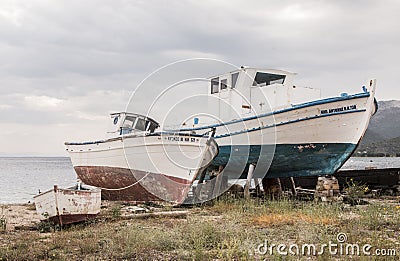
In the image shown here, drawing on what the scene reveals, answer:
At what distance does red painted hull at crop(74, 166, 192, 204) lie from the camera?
14.6 meters

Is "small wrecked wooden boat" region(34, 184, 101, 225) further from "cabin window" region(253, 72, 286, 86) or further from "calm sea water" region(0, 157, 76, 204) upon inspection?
"calm sea water" region(0, 157, 76, 204)

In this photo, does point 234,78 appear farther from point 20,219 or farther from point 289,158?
point 20,219

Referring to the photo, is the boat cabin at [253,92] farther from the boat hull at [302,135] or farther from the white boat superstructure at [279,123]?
the boat hull at [302,135]

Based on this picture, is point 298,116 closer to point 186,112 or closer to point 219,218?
point 186,112

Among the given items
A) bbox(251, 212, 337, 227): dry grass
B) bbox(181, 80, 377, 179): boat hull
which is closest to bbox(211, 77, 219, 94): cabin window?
bbox(181, 80, 377, 179): boat hull

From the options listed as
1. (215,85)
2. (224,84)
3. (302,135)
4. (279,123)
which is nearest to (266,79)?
(224,84)

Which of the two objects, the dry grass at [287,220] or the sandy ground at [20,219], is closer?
the dry grass at [287,220]

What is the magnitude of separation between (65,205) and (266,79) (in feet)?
31.6

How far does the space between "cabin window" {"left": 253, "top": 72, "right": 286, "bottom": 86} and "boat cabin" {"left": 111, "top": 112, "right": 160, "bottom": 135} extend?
4557 mm

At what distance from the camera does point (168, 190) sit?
Answer: 14.8 meters

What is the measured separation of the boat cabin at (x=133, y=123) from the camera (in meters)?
17.3

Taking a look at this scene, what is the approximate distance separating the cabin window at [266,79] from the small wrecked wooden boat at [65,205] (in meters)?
8.54

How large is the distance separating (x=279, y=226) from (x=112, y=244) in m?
3.86

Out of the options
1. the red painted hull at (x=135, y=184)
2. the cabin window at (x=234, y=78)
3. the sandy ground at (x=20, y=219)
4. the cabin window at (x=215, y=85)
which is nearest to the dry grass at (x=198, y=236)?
the sandy ground at (x=20, y=219)
